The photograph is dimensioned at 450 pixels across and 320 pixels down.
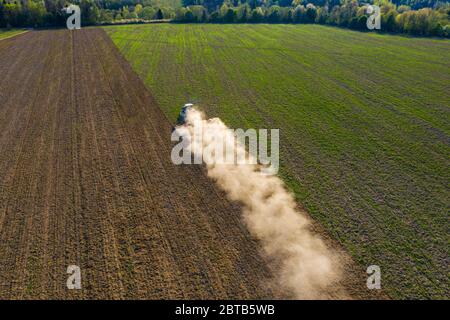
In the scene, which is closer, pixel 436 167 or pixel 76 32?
pixel 436 167

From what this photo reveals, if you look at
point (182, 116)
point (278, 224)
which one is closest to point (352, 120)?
point (182, 116)

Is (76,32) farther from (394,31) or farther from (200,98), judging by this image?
(394,31)

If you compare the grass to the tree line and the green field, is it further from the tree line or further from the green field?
the green field

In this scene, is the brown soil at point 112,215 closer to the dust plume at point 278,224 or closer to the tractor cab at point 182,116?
the dust plume at point 278,224

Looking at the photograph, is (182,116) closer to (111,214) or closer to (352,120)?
(111,214)
